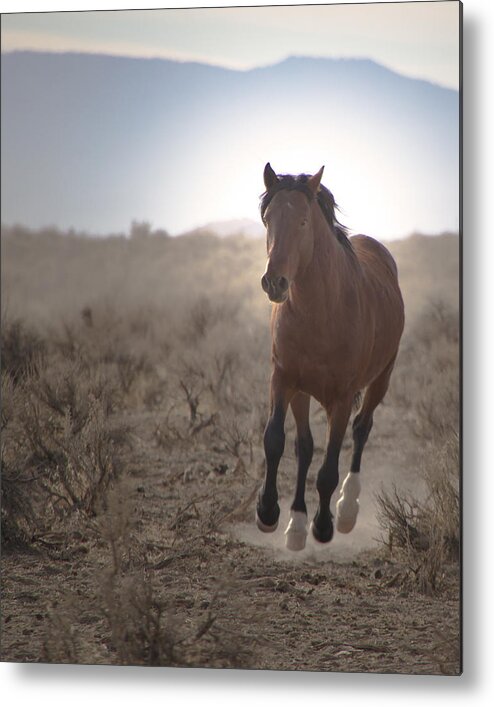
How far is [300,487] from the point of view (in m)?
5.12

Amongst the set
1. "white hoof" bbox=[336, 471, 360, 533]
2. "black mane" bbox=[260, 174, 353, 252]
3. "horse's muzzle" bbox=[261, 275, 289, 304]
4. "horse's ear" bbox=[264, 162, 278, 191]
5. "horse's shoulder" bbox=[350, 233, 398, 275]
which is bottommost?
"white hoof" bbox=[336, 471, 360, 533]

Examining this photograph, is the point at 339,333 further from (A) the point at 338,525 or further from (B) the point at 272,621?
(B) the point at 272,621

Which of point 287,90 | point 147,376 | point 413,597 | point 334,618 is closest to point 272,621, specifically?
point 334,618

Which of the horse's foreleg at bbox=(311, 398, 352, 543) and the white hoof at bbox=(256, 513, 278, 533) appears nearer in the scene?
the horse's foreleg at bbox=(311, 398, 352, 543)

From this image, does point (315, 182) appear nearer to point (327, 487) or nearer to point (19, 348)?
point (327, 487)

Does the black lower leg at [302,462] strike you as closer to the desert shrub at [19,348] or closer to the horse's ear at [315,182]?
the horse's ear at [315,182]

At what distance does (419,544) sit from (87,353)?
6.94 ft

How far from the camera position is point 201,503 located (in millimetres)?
5469

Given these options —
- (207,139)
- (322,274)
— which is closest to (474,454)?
(322,274)

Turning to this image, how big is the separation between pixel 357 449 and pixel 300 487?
317 millimetres

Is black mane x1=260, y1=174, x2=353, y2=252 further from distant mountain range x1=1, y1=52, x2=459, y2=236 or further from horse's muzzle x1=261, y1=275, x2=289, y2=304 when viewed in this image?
horse's muzzle x1=261, y1=275, x2=289, y2=304

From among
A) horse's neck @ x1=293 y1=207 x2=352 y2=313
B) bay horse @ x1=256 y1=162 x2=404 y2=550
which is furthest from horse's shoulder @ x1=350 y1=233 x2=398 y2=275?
horse's neck @ x1=293 y1=207 x2=352 y2=313

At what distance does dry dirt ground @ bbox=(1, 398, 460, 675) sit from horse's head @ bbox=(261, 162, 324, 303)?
36.9 inches

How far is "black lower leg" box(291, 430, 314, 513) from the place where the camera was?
5109 mm
